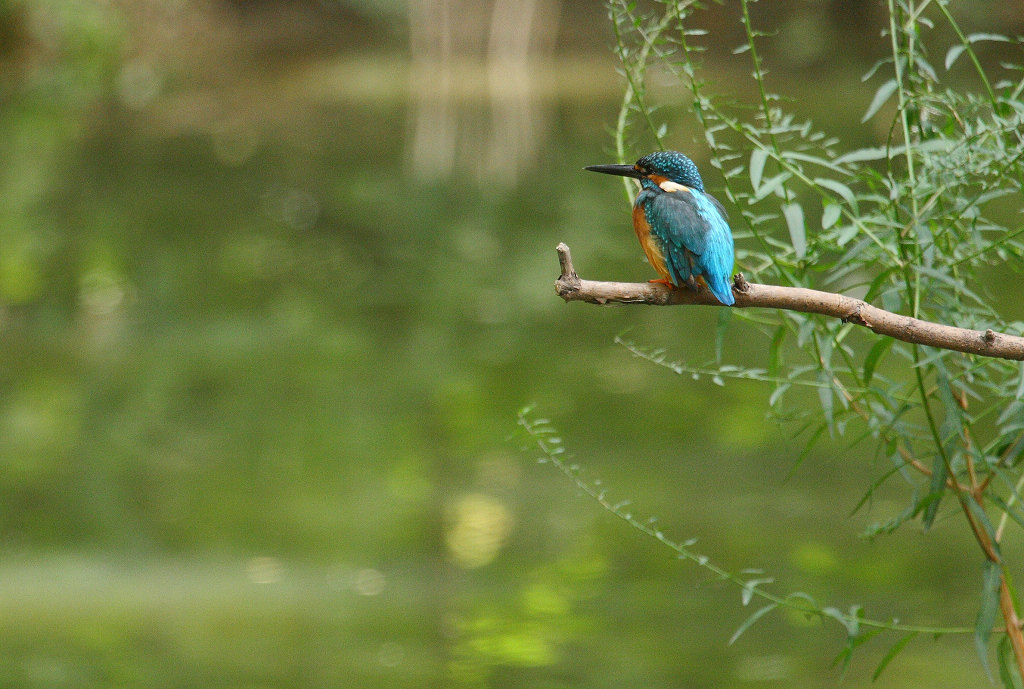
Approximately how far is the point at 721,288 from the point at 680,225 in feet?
0.40

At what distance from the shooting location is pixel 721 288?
59.1 inches

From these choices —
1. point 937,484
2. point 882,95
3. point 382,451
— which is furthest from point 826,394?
point 382,451

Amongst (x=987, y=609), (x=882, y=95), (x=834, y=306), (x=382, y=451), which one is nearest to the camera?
(x=834, y=306)

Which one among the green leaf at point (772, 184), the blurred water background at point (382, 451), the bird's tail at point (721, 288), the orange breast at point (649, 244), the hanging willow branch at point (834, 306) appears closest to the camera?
the hanging willow branch at point (834, 306)

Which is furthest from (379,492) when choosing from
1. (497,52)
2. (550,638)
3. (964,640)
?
(497,52)

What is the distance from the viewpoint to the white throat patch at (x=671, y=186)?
1.66 m

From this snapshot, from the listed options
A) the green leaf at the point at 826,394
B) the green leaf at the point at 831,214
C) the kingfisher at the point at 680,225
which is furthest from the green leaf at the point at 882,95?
the green leaf at the point at 826,394

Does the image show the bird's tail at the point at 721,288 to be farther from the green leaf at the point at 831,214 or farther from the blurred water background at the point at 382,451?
the blurred water background at the point at 382,451

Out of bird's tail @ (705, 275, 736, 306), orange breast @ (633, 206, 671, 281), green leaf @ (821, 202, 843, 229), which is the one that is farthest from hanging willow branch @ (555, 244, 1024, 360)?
green leaf @ (821, 202, 843, 229)

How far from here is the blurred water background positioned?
2.73 m

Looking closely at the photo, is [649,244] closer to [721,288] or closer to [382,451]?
[721,288]

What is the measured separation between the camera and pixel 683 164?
168 centimetres

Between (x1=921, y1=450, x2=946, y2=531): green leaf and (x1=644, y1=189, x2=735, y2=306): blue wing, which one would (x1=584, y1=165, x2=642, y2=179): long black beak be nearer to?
(x1=644, y1=189, x2=735, y2=306): blue wing

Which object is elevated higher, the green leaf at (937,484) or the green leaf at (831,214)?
the green leaf at (831,214)
